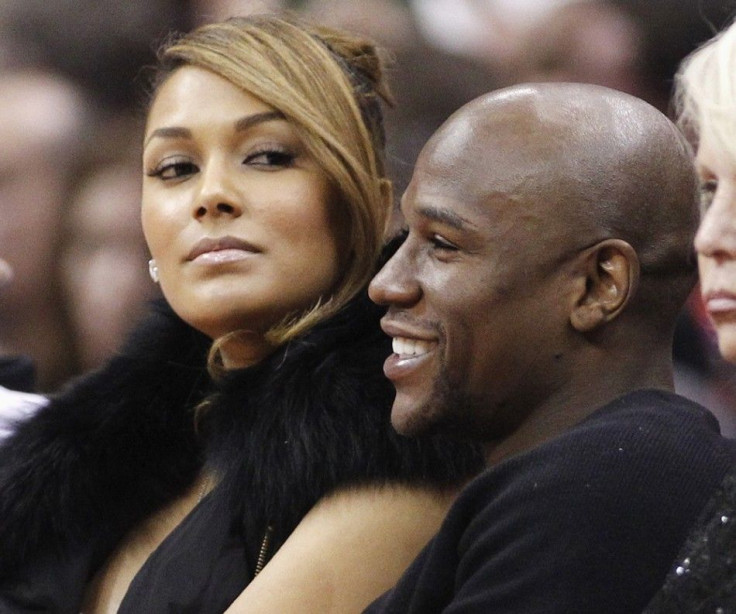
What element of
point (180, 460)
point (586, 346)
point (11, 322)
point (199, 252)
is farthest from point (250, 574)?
point (11, 322)

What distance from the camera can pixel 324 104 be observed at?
214 cm

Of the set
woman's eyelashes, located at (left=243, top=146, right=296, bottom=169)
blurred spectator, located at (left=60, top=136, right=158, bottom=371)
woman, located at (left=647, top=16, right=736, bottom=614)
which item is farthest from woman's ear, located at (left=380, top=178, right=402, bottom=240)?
blurred spectator, located at (left=60, top=136, right=158, bottom=371)

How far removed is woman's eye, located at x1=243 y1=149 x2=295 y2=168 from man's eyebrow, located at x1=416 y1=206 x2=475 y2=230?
52 centimetres

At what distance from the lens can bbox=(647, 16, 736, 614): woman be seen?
1.30m

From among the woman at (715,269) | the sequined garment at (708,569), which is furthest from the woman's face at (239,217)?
the sequined garment at (708,569)

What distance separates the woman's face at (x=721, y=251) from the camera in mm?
1434

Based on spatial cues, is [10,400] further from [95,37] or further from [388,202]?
[95,37]

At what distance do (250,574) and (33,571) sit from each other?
38cm

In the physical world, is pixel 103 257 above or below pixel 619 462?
below

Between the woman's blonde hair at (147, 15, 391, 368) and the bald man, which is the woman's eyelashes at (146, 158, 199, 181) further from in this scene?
the bald man

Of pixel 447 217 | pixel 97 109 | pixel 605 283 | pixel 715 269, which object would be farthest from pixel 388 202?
pixel 97 109

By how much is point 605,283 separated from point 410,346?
239 millimetres

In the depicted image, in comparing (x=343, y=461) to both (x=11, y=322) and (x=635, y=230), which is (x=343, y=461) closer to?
(x=635, y=230)

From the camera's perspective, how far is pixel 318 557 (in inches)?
72.4
